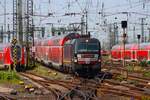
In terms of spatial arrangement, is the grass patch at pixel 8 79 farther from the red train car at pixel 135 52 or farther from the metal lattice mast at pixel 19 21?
the red train car at pixel 135 52

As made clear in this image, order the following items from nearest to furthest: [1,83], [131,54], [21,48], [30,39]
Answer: [1,83]
[21,48]
[30,39]
[131,54]

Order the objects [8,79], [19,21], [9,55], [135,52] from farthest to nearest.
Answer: [135,52], [19,21], [9,55], [8,79]

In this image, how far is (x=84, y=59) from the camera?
27.7 m

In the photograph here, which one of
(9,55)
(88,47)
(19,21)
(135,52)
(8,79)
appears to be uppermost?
(19,21)

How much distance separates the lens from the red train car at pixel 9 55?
3566 centimetres

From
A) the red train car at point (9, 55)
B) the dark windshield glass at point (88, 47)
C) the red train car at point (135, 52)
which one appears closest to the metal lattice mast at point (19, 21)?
the red train car at point (9, 55)

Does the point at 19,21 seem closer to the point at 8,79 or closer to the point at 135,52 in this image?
the point at 135,52

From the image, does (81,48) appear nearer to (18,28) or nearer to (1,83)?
(1,83)

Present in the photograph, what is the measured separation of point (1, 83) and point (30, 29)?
25.0 meters

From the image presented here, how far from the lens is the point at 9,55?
35.5m

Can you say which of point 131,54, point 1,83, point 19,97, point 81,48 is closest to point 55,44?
point 81,48

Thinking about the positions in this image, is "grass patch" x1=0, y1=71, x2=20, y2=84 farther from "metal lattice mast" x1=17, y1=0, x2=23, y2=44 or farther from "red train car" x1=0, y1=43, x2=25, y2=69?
"metal lattice mast" x1=17, y1=0, x2=23, y2=44

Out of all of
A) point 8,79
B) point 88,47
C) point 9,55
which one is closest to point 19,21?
point 9,55

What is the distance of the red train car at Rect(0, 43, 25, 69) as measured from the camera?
1404 inches
